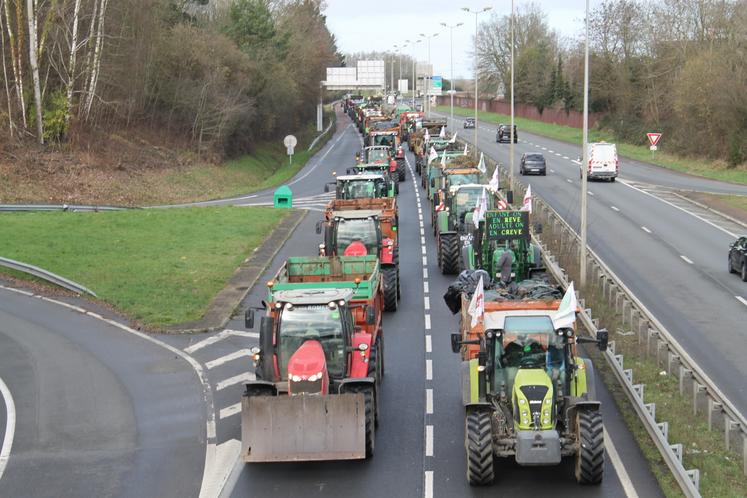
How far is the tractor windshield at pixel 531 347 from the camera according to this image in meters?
14.4

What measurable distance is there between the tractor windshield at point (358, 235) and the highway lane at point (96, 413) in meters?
6.12

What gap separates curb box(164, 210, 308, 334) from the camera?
2459cm

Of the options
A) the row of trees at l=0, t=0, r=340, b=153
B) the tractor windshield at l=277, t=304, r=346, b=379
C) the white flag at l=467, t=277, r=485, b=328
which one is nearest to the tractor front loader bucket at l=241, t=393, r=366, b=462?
the tractor windshield at l=277, t=304, r=346, b=379

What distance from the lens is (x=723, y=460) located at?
14.5 m

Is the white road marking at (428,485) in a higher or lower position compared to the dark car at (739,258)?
lower

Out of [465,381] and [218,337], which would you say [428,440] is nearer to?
[465,381]

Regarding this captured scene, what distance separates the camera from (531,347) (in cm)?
1443

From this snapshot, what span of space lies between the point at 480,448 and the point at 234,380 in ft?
25.9

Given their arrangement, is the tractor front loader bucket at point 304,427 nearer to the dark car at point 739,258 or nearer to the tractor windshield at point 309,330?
the tractor windshield at point 309,330

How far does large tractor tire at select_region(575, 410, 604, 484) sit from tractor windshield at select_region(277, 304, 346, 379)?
4.13 m

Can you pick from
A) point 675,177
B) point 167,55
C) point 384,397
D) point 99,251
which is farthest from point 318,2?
point 384,397

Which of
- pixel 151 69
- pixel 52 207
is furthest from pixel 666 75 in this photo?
pixel 52 207

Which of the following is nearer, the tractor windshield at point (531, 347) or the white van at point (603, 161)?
the tractor windshield at point (531, 347)

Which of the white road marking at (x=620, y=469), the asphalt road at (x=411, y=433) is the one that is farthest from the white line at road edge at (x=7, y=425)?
the white road marking at (x=620, y=469)
